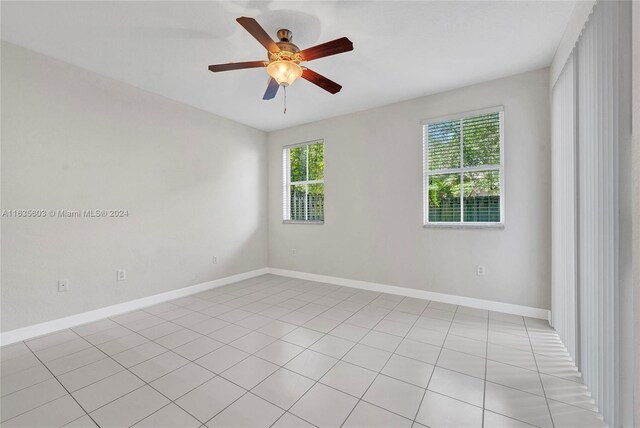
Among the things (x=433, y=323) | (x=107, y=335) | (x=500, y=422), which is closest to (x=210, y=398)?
(x=107, y=335)

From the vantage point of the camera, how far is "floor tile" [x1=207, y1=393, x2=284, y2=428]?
1.54m

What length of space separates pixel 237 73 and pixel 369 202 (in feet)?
8.47

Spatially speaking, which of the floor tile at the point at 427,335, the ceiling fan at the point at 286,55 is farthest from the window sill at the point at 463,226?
the ceiling fan at the point at 286,55

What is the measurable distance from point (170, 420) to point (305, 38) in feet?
10.2

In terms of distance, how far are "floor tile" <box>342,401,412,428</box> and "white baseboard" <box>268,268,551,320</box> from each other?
7.71 ft

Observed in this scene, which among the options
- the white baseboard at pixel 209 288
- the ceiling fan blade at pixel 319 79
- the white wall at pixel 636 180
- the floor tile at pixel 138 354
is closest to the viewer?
the white wall at pixel 636 180

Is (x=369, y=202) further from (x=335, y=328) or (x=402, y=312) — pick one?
(x=335, y=328)

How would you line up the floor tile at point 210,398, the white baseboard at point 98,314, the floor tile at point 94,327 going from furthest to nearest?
the floor tile at point 94,327, the white baseboard at point 98,314, the floor tile at point 210,398

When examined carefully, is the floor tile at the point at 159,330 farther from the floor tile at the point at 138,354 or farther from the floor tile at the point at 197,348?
the floor tile at the point at 197,348

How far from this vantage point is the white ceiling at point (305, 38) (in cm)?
208

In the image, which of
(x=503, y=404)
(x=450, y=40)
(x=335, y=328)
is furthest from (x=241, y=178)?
(x=503, y=404)

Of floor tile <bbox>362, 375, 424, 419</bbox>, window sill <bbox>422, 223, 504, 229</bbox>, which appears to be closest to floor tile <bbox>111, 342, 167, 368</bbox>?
floor tile <bbox>362, 375, 424, 419</bbox>

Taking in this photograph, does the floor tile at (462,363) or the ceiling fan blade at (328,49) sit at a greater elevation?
the ceiling fan blade at (328,49)

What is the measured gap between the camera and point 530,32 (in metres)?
2.37
